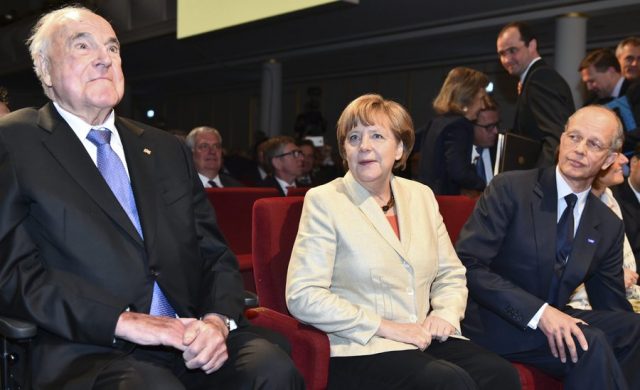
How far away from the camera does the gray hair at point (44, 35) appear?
81.4 inches

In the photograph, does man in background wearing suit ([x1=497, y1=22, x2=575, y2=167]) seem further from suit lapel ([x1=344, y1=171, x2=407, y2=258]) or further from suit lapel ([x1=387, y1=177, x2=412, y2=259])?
suit lapel ([x1=344, y1=171, x2=407, y2=258])

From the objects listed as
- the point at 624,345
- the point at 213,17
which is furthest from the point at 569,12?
the point at 624,345

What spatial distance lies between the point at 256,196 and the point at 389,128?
1.85 metres

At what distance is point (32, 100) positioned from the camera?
19.4 metres

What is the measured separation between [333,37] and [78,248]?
27.3 ft

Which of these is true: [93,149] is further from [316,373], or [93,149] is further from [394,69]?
[394,69]

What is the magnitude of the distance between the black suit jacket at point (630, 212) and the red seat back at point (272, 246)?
6.60 feet

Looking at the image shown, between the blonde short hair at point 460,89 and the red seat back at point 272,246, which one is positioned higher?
the blonde short hair at point 460,89

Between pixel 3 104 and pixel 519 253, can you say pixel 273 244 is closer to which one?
pixel 519 253

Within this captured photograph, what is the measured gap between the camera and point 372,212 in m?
2.39

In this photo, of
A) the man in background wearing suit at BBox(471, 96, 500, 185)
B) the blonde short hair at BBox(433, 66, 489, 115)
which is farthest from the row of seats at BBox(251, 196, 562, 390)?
the man in background wearing suit at BBox(471, 96, 500, 185)

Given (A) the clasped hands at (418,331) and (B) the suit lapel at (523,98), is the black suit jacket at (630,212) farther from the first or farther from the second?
(A) the clasped hands at (418,331)

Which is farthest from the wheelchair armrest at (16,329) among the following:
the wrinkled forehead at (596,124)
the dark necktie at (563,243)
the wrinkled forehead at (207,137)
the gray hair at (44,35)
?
the wrinkled forehead at (207,137)

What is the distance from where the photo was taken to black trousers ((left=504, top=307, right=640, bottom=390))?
7.82ft
